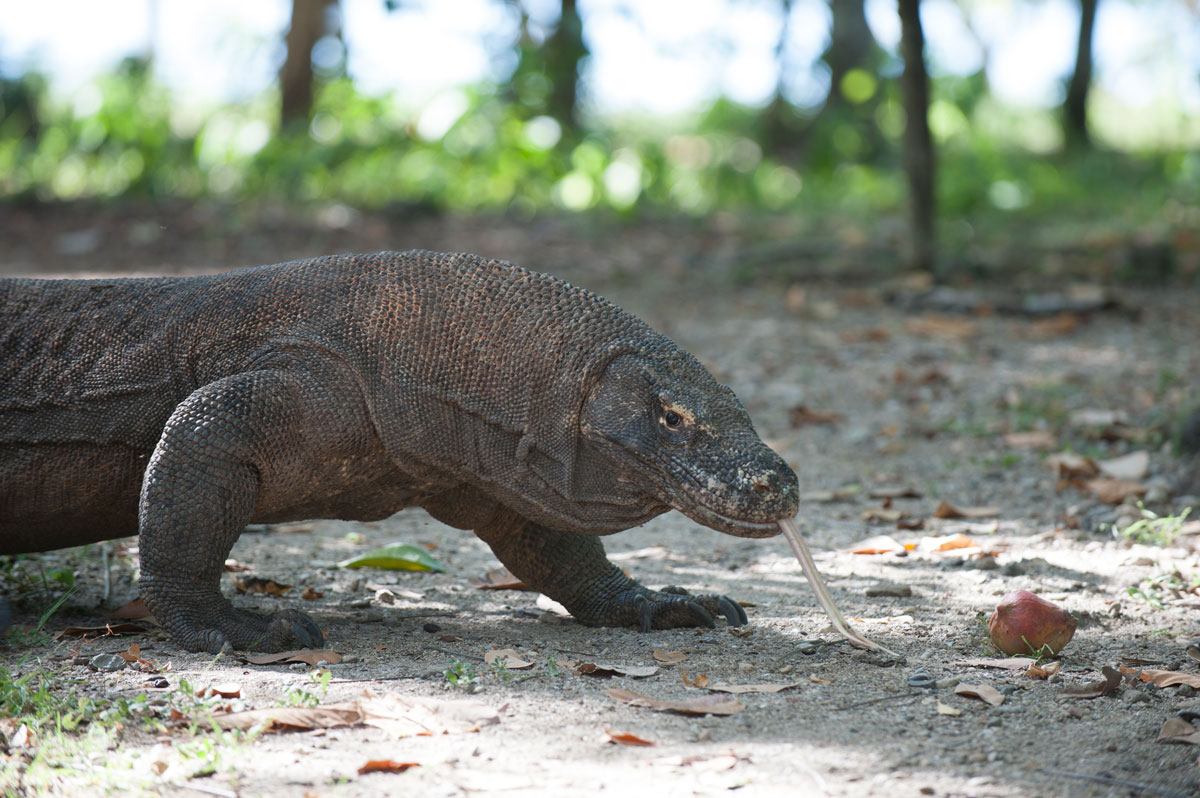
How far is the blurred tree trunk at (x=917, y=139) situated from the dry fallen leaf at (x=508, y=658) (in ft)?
18.7

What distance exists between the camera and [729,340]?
22.2 ft

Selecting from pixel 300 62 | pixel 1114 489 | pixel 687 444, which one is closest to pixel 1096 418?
pixel 1114 489

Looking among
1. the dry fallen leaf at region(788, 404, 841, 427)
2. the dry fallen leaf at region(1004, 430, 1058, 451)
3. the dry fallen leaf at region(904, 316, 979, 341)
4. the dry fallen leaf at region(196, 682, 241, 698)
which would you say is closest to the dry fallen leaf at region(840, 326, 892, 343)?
the dry fallen leaf at region(904, 316, 979, 341)

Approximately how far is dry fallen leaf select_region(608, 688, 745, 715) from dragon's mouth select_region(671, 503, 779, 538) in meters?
0.39

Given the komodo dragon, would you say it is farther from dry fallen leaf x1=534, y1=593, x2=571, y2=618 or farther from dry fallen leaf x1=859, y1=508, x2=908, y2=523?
dry fallen leaf x1=859, y1=508, x2=908, y2=523

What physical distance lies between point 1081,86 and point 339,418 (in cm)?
1312

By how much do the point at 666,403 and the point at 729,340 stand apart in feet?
13.3

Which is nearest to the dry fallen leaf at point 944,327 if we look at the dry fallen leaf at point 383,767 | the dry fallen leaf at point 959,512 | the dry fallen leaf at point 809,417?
the dry fallen leaf at point 809,417

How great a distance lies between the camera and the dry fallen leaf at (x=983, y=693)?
2445mm

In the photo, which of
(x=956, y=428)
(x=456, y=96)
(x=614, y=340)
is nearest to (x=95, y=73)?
(x=456, y=96)

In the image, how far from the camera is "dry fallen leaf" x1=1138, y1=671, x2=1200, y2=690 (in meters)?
2.52

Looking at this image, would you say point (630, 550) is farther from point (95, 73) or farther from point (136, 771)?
point (95, 73)

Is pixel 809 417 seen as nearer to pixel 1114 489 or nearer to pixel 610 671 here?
pixel 1114 489

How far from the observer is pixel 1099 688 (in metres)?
2.48
